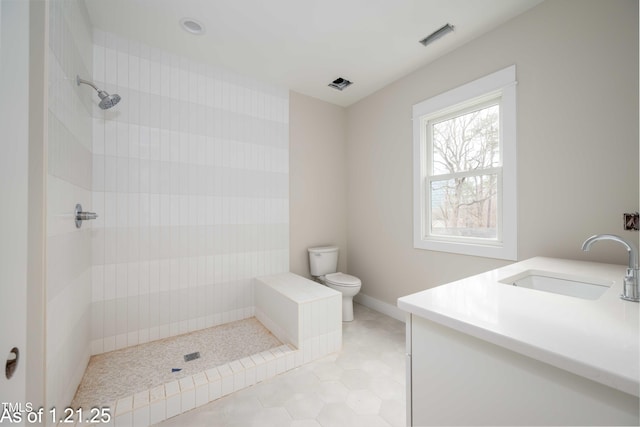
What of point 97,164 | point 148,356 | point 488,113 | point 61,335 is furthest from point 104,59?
point 488,113

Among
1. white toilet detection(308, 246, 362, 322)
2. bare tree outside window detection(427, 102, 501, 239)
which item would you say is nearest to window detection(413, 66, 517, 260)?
bare tree outside window detection(427, 102, 501, 239)

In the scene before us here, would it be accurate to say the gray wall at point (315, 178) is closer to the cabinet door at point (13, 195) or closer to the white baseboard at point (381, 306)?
the white baseboard at point (381, 306)

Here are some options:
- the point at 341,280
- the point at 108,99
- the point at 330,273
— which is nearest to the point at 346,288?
the point at 341,280

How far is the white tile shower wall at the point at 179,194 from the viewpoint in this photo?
6.41 ft

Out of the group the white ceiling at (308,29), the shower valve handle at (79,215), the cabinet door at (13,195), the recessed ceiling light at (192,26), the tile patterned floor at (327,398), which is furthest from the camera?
the recessed ceiling light at (192,26)

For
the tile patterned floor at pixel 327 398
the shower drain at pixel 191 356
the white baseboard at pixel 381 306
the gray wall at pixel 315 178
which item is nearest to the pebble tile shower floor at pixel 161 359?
the shower drain at pixel 191 356

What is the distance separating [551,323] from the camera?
0.70 m

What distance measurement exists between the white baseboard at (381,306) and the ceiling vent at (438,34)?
7.90 ft

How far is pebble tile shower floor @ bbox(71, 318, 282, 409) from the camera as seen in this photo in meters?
1.54

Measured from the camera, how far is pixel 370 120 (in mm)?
2943

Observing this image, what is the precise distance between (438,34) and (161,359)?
10.5 ft

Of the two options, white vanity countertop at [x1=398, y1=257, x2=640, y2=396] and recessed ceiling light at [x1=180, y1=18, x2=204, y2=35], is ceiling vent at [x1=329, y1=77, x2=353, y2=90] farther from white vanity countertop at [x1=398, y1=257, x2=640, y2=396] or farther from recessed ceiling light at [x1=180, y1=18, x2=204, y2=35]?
white vanity countertop at [x1=398, y1=257, x2=640, y2=396]

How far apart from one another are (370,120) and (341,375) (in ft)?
8.32

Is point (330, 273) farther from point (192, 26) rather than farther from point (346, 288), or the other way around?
point (192, 26)
